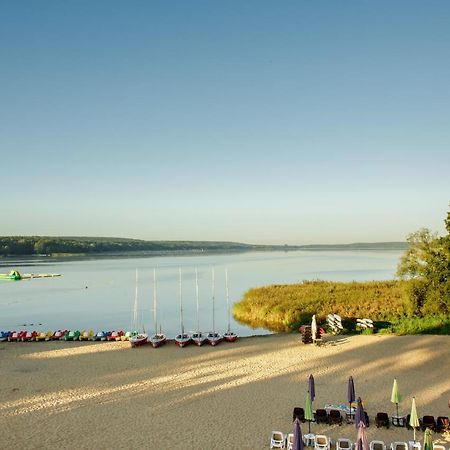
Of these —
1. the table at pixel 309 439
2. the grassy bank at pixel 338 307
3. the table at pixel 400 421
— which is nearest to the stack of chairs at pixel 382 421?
the table at pixel 400 421

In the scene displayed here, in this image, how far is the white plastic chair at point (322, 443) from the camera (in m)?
12.9

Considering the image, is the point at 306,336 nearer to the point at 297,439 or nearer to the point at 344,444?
the point at 344,444

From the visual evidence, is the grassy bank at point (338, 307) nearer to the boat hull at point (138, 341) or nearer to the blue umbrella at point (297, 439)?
the boat hull at point (138, 341)

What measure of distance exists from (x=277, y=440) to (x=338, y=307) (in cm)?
2260

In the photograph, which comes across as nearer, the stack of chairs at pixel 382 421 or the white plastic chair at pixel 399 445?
the white plastic chair at pixel 399 445

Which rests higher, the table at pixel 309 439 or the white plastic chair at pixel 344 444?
the white plastic chair at pixel 344 444

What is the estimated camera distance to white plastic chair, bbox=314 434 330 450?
12.9 meters

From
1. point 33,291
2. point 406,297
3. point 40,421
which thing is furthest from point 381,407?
point 33,291

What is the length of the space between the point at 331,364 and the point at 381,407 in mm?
5312

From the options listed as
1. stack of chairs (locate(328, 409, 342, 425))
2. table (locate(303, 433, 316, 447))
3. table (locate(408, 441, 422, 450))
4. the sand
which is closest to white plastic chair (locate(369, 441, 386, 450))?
table (locate(408, 441, 422, 450))

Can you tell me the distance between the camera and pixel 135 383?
19.3 metres

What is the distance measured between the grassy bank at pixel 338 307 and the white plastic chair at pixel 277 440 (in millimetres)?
16653

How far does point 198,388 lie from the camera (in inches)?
728

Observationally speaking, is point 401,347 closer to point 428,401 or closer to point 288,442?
point 428,401
